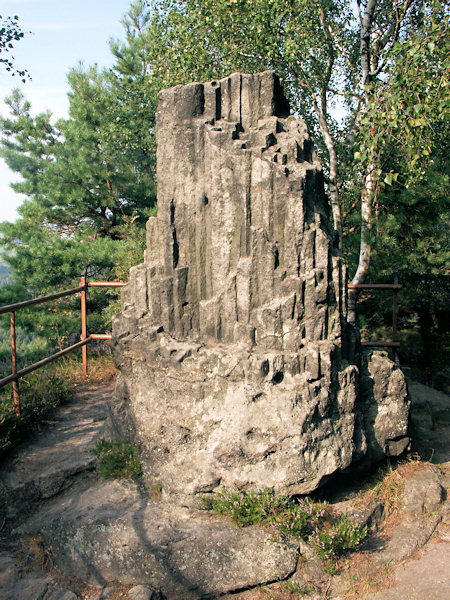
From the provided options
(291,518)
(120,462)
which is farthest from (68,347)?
(291,518)

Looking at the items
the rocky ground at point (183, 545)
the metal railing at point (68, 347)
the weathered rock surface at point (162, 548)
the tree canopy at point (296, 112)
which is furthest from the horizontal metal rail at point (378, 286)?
the weathered rock surface at point (162, 548)

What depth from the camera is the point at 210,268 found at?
521cm

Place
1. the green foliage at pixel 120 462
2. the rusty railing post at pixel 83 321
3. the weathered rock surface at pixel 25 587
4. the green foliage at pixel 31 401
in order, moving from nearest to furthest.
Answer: the weathered rock surface at pixel 25 587, the green foliage at pixel 120 462, the green foliage at pixel 31 401, the rusty railing post at pixel 83 321

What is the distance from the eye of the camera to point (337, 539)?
14.4 feet

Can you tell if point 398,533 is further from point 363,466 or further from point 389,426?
point 389,426

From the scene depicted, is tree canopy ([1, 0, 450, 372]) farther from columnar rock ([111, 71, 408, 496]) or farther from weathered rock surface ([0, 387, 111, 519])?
weathered rock surface ([0, 387, 111, 519])

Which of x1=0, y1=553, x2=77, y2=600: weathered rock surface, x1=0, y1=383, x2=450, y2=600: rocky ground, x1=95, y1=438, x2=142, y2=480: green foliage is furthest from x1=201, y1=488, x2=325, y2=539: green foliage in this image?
x1=0, y1=553, x2=77, y2=600: weathered rock surface

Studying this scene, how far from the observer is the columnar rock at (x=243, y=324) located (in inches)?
188

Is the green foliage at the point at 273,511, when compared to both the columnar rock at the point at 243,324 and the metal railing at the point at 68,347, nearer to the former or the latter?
the columnar rock at the point at 243,324

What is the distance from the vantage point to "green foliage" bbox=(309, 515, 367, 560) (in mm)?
4305

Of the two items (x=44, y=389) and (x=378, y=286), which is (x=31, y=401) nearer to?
(x=44, y=389)

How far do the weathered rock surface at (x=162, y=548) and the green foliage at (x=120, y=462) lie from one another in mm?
353

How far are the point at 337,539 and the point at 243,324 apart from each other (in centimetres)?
195

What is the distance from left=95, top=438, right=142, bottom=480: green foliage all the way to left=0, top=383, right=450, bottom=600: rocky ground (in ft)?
0.32
